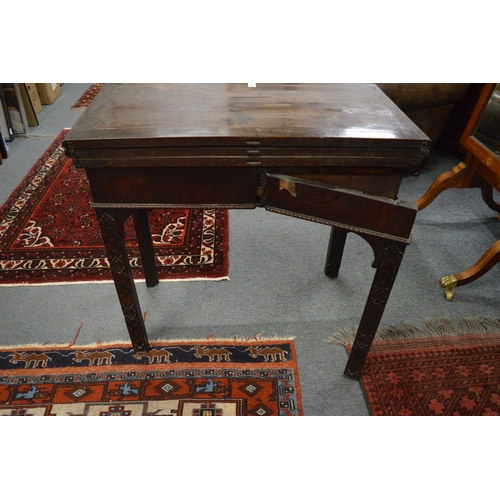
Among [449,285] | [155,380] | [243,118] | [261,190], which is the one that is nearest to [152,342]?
[155,380]

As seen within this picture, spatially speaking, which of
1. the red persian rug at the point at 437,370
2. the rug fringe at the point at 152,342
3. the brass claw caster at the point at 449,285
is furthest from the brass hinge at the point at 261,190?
the brass claw caster at the point at 449,285

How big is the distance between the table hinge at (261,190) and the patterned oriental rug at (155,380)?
62 centimetres

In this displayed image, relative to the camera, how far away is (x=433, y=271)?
1.78m

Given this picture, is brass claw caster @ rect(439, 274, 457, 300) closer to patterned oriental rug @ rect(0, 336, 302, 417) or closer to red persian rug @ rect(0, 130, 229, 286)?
patterned oriental rug @ rect(0, 336, 302, 417)

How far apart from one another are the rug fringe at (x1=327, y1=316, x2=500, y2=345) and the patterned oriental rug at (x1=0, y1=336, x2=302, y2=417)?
211 millimetres

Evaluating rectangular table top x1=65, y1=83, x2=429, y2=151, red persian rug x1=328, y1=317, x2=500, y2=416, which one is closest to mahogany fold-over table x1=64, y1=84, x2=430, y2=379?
rectangular table top x1=65, y1=83, x2=429, y2=151

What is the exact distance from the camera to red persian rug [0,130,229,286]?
1736mm

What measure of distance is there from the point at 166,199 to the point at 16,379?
32.9 inches

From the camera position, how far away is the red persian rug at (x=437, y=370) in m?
1.26

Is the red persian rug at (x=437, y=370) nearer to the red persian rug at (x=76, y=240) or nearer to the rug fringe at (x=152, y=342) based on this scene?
the rug fringe at (x=152, y=342)

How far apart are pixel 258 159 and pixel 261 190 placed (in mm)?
83

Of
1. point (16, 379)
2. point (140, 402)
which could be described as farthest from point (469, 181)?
point (16, 379)

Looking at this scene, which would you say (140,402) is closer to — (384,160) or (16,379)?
(16,379)

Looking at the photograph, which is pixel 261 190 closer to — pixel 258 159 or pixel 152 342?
pixel 258 159
